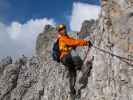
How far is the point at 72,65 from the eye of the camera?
72.6 ft

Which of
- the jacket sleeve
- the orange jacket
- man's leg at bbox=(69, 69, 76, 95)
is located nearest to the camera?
the jacket sleeve

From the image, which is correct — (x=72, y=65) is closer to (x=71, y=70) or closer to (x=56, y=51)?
(x=71, y=70)

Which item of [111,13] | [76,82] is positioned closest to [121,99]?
[76,82]

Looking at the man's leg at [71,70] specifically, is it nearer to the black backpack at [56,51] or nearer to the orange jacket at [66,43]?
the orange jacket at [66,43]

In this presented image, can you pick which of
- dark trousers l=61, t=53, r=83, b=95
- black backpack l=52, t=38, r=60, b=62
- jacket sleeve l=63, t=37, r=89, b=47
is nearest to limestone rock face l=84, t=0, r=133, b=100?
dark trousers l=61, t=53, r=83, b=95

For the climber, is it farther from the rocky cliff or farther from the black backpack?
the rocky cliff

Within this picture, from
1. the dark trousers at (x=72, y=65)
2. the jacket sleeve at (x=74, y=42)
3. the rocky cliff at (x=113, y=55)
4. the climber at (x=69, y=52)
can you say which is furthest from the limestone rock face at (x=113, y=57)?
the jacket sleeve at (x=74, y=42)

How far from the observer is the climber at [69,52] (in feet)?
69.4

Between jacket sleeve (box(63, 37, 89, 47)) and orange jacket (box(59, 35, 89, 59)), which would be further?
orange jacket (box(59, 35, 89, 59))

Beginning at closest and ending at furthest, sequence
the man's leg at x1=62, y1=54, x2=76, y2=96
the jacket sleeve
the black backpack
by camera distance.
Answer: the jacket sleeve → the man's leg at x1=62, y1=54, x2=76, y2=96 → the black backpack

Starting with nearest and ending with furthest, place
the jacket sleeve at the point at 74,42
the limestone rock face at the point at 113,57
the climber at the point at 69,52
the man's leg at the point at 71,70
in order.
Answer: the limestone rock face at the point at 113,57 < the jacket sleeve at the point at 74,42 < the climber at the point at 69,52 < the man's leg at the point at 71,70

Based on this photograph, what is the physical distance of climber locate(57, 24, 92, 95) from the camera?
69.4ft

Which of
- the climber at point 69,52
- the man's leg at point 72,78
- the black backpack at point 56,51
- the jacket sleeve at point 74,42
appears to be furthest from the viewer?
the man's leg at point 72,78

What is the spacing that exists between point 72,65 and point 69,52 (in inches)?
31.3
